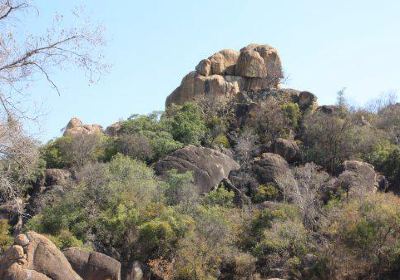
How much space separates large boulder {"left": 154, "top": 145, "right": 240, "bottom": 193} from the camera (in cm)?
3594

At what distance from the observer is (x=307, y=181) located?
1294 inches

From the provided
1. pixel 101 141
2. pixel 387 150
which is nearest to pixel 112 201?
pixel 101 141

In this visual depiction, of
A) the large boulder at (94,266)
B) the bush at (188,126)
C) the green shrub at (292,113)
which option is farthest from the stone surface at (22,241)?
the green shrub at (292,113)

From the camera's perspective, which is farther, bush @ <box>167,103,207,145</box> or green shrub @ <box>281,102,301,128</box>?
green shrub @ <box>281,102,301,128</box>

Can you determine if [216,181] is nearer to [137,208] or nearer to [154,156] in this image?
[154,156]

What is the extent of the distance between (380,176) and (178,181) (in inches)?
541

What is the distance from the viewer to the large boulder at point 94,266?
67.6ft

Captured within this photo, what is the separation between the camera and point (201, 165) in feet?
120

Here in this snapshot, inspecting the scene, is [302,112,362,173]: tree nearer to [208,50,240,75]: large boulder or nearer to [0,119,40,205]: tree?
[208,50,240,75]: large boulder

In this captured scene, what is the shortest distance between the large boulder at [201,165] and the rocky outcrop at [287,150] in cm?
391

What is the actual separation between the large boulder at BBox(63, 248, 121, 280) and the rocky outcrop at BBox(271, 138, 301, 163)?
2187cm

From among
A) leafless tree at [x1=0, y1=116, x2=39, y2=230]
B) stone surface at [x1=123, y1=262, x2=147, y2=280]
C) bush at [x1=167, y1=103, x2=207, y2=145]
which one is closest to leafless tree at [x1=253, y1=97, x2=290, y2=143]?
bush at [x1=167, y1=103, x2=207, y2=145]

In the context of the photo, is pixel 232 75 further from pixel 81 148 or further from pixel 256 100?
pixel 81 148

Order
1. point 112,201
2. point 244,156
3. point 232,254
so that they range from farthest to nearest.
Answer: point 244,156 → point 112,201 → point 232,254
